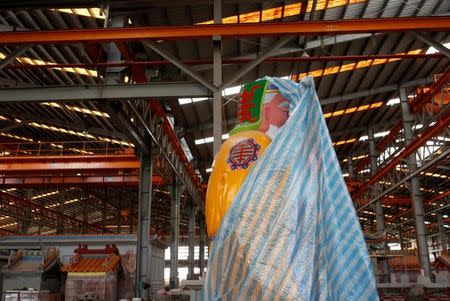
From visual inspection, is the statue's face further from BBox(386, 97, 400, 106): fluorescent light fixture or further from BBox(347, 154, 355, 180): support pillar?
BBox(347, 154, 355, 180): support pillar

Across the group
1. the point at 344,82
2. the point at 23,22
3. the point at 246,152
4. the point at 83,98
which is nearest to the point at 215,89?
the point at 83,98

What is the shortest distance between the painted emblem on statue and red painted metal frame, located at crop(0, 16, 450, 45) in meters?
6.10

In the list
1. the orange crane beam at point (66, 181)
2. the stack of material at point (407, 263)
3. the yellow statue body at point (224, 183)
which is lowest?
the stack of material at point (407, 263)

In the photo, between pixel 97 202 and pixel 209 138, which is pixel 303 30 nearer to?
pixel 209 138

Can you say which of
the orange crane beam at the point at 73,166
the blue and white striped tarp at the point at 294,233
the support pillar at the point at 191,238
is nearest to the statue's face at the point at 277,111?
the blue and white striped tarp at the point at 294,233

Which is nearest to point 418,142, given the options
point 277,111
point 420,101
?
point 420,101

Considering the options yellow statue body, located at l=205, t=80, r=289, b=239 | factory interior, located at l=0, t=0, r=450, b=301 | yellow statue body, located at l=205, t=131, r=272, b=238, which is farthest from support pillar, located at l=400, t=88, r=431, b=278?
yellow statue body, located at l=205, t=131, r=272, b=238

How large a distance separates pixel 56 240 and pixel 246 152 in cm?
1558

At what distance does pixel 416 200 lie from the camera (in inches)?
688

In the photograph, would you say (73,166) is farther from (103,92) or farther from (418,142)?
(418,142)

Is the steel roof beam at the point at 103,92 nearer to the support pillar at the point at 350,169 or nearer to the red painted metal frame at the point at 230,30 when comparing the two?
the red painted metal frame at the point at 230,30

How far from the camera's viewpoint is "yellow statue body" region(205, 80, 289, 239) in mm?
2473

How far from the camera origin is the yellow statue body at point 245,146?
2.47 metres

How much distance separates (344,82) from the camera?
680 inches
